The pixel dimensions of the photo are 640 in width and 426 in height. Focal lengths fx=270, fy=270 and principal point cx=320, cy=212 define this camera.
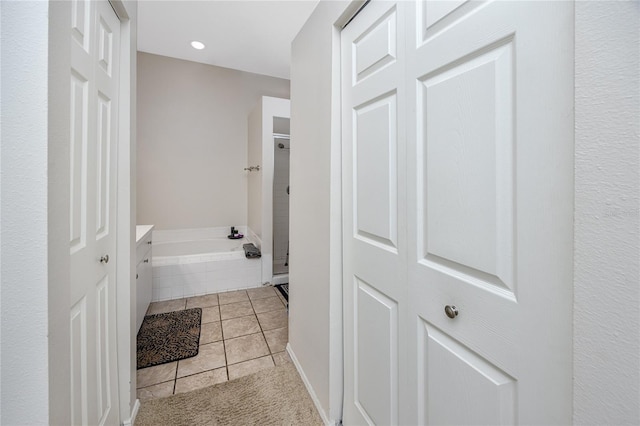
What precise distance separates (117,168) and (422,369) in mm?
1472

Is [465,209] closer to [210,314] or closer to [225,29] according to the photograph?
[210,314]

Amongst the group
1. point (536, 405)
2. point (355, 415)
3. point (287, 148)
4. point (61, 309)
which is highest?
point (287, 148)

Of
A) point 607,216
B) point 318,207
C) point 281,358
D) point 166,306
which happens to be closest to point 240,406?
point 281,358

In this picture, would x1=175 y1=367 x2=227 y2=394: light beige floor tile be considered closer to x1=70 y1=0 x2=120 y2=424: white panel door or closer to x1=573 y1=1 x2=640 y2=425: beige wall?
x1=70 y1=0 x2=120 y2=424: white panel door

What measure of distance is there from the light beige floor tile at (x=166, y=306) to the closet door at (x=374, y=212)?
6.67ft

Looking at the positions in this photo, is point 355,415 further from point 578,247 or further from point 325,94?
point 325,94

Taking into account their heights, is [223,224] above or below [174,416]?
above

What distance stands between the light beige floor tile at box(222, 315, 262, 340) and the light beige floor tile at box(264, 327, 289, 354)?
4.8 inches

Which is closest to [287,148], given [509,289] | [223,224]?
[223,224]

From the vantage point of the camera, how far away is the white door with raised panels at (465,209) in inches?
21.2

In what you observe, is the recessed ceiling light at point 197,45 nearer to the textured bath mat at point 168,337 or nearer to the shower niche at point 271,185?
the shower niche at point 271,185

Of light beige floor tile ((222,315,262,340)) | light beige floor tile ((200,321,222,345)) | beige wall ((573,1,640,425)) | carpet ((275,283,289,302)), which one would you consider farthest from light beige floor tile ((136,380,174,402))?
beige wall ((573,1,640,425))

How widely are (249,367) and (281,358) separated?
22 cm

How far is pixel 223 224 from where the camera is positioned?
12.9 feet
